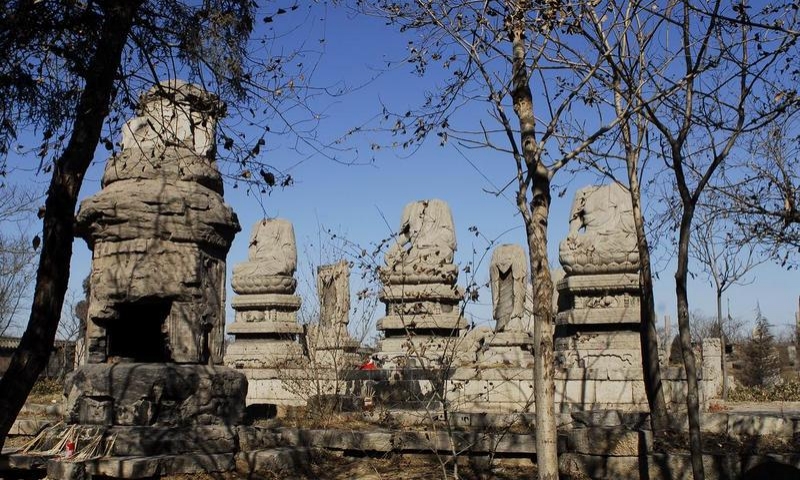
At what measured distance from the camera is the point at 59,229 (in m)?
5.25

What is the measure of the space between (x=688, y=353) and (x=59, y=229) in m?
5.38

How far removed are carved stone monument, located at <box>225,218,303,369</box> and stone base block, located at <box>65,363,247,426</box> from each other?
375 inches

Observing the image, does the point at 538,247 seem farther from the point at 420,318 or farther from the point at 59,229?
the point at 420,318

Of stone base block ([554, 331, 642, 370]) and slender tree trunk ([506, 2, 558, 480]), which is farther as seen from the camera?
stone base block ([554, 331, 642, 370])

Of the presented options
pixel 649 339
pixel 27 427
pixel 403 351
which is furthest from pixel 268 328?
pixel 649 339

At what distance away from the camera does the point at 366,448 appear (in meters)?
9.30

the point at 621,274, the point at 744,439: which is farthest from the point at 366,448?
the point at 621,274

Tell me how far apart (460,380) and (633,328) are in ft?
9.54

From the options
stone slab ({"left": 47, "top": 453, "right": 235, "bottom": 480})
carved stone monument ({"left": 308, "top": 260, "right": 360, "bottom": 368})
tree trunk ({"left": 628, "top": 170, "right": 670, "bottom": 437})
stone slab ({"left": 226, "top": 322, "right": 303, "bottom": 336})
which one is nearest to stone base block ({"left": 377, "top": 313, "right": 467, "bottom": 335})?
carved stone monument ({"left": 308, "top": 260, "right": 360, "bottom": 368})

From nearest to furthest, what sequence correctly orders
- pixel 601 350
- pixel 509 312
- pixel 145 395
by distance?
pixel 145 395
pixel 601 350
pixel 509 312

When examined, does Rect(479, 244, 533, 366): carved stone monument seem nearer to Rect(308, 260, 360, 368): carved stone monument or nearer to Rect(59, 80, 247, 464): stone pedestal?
Rect(308, 260, 360, 368): carved stone monument

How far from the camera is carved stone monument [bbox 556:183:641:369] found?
13141mm

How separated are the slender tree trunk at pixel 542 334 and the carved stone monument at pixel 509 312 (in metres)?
7.49

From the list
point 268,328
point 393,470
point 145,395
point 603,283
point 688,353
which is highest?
point 603,283
